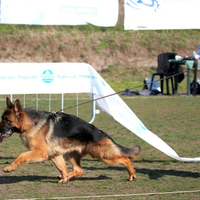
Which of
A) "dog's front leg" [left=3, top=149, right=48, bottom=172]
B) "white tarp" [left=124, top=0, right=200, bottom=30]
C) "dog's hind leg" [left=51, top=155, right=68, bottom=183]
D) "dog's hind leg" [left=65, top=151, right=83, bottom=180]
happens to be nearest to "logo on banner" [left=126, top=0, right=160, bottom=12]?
"white tarp" [left=124, top=0, right=200, bottom=30]

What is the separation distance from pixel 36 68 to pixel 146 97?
29.5 ft

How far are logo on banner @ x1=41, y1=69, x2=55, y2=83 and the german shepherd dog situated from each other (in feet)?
11.9

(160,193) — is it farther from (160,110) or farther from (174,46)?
(174,46)

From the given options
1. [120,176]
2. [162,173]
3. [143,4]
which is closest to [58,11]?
[143,4]

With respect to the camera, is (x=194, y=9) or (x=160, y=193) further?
(x=194, y=9)

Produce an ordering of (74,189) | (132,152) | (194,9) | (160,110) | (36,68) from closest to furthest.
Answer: (74,189) < (132,152) < (194,9) < (36,68) < (160,110)

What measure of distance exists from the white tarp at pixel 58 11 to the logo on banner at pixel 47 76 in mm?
1288

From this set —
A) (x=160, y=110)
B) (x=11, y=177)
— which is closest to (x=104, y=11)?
(x=11, y=177)

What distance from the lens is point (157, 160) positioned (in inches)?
288

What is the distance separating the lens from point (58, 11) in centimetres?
853

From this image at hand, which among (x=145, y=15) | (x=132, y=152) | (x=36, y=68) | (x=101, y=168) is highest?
(x=145, y=15)

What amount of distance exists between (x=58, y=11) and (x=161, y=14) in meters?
2.16

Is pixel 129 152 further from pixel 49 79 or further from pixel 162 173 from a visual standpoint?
pixel 49 79

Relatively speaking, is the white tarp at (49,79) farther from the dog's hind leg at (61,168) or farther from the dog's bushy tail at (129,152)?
the dog's hind leg at (61,168)
